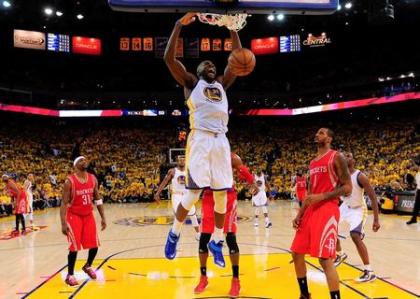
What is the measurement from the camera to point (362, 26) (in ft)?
94.3

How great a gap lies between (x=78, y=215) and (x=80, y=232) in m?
0.25

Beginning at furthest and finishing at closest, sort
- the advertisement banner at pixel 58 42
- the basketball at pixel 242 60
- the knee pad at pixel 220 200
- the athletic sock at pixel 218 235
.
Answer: the advertisement banner at pixel 58 42 < the athletic sock at pixel 218 235 < the knee pad at pixel 220 200 < the basketball at pixel 242 60

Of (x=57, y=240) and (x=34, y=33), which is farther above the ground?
(x=34, y=33)

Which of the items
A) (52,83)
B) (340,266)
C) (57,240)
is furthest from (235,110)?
(340,266)

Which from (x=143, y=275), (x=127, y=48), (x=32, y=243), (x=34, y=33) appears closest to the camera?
(x=143, y=275)

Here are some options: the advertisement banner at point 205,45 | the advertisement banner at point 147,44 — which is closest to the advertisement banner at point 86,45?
the advertisement banner at point 147,44

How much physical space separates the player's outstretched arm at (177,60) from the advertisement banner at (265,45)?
27.1m

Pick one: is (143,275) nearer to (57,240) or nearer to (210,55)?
(57,240)

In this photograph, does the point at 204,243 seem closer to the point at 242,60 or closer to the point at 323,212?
the point at 323,212

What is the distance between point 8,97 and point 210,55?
1396cm

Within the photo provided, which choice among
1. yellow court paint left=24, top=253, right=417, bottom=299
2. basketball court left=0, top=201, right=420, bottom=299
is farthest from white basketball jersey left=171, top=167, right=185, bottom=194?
yellow court paint left=24, top=253, right=417, bottom=299

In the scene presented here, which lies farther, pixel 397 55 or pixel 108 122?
pixel 108 122

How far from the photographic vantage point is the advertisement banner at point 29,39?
2703cm

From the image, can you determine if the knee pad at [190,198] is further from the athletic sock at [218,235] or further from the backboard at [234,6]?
the backboard at [234,6]
